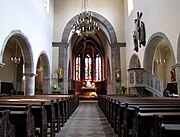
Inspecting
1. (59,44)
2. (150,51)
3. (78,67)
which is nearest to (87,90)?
(78,67)

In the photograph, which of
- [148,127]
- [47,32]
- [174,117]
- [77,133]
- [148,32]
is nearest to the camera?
[174,117]

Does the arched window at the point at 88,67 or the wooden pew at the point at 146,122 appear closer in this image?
the wooden pew at the point at 146,122

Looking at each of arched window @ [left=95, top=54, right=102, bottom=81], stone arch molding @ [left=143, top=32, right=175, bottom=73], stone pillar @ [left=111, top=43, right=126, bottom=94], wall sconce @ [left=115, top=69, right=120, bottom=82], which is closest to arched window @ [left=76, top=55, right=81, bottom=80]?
arched window @ [left=95, top=54, right=102, bottom=81]

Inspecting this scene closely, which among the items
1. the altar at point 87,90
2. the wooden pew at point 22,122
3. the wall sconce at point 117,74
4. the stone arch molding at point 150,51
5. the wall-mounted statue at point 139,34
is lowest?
the altar at point 87,90

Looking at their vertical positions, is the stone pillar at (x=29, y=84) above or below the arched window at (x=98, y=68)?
below

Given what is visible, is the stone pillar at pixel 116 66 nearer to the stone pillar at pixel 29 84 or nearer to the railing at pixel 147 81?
the railing at pixel 147 81

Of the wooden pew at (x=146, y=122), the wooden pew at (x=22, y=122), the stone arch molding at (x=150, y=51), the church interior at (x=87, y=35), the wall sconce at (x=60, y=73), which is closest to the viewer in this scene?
the wooden pew at (x=146, y=122)

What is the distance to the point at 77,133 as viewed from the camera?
4.84 metres

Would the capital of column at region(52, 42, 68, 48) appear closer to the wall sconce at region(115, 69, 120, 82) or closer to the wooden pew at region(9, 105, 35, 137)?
the wall sconce at region(115, 69, 120, 82)

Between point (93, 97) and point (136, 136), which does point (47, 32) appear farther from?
point (136, 136)

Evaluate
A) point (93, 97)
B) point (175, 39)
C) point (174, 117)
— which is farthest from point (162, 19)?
point (93, 97)

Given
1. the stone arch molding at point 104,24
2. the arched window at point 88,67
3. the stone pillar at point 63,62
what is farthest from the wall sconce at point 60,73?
the arched window at point 88,67

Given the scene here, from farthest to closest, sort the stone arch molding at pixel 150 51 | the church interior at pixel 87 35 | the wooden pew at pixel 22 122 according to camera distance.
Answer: the stone arch molding at pixel 150 51
the church interior at pixel 87 35
the wooden pew at pixel 22 122

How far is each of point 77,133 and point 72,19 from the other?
44.2 ft
